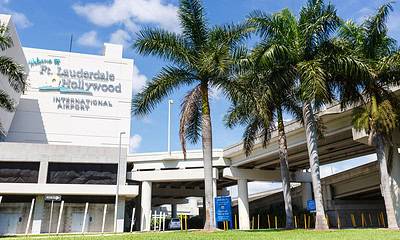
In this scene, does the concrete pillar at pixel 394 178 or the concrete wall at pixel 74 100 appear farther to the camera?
the concrete wall at pixel 74 100

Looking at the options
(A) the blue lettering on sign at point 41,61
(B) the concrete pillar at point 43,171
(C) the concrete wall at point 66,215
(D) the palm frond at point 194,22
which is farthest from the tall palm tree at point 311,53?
(A) the blue lettering on sign at point 41,61

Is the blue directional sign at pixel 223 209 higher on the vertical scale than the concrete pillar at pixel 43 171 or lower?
lower

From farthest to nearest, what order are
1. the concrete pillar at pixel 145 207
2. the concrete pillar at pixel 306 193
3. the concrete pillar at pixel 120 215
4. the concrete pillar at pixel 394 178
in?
the concrete pillar at pixel 306 193 < the concrete pillar at pixel 145 207 < the concrete pillar at pixel 120 215 < the concrete pillar at pixel 394 178

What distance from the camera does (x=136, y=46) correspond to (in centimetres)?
1959

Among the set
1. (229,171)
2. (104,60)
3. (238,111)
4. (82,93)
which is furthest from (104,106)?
(238,111)

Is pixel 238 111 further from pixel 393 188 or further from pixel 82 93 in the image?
pixel 82 93

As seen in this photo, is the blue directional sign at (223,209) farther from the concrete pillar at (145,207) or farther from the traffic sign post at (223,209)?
the concrete pillar at (145,207)

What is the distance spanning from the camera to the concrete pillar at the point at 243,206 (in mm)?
38781

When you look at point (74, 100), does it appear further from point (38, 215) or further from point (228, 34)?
point (228, 34)

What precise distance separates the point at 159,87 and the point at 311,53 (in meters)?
8.65

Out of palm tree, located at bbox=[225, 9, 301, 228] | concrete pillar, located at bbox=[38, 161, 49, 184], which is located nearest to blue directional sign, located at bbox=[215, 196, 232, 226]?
palm tree, located at bbox=[225, 9, 301, 228]

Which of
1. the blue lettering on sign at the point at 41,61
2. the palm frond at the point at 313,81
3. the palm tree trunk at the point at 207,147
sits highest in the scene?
the blue lettering on sign at the point at 41,61

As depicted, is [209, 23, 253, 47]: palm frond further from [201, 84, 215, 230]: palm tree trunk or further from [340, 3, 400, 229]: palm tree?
[340, 3, 400, 229]: palm tree

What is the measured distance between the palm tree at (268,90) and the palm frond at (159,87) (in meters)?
2.70
